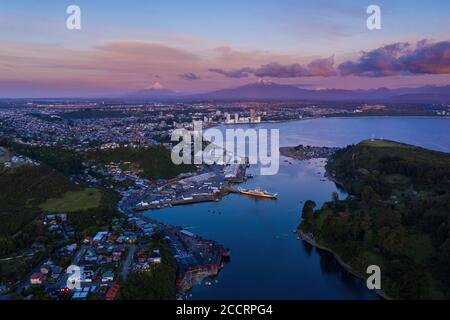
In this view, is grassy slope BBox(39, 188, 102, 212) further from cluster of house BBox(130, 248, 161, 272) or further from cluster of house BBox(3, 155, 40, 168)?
cluster of house BBox(130, 248, 161, 272)

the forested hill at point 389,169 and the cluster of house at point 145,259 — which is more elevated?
the forested hill at point 389,169

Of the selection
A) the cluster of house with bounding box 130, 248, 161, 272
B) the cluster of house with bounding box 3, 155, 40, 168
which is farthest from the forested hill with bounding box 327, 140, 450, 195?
the cluster of house with bounding box 3, 155, 40, 168

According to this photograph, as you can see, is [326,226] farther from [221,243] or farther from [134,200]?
[134,200]

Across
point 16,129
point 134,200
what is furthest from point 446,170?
point 16,129

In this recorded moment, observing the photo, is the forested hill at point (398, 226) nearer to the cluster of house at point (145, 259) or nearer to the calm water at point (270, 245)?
the calm water at point (270, 245)

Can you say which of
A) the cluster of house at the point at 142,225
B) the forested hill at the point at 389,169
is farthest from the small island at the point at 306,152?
the cluster of house at the point at 142,225

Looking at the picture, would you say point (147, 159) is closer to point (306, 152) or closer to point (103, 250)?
point (103, 250)
